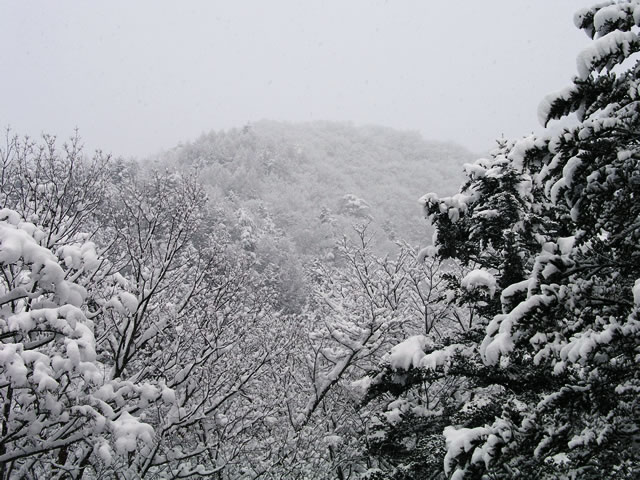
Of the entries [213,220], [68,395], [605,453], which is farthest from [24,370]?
[213,220]

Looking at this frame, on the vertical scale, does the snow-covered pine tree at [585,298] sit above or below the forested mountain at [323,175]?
above

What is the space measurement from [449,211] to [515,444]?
273 cm

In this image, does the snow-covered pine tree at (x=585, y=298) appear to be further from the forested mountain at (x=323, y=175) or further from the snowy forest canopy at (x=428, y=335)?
the forested mountain at (x=323, y=175)

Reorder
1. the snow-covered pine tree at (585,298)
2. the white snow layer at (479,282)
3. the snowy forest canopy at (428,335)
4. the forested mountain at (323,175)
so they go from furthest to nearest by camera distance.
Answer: the forested mountain at (323,175) → the white snow layer at (479,282) → the snowy forest canopy at (428,335) → the snow-covered pine tree at (585,298)

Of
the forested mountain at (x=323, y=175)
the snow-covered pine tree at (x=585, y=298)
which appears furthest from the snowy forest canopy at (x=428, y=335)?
the forested mountain at (x=323, y=175)

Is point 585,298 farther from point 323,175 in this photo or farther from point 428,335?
point 323,175

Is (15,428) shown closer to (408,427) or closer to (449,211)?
(408,427)

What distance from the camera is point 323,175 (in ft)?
214

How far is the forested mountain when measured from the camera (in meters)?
47.7

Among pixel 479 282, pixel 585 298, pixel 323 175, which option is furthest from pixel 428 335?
pixel 323 175

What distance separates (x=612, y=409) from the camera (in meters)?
3.52

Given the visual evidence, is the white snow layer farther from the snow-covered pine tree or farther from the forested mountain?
the forested mountain

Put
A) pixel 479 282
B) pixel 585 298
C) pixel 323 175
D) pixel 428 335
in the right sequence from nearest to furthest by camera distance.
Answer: pixel 585 298 < pixel 479 282 < pixel 428 335 < pixel 323 175

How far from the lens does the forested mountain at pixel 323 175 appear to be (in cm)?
4772
